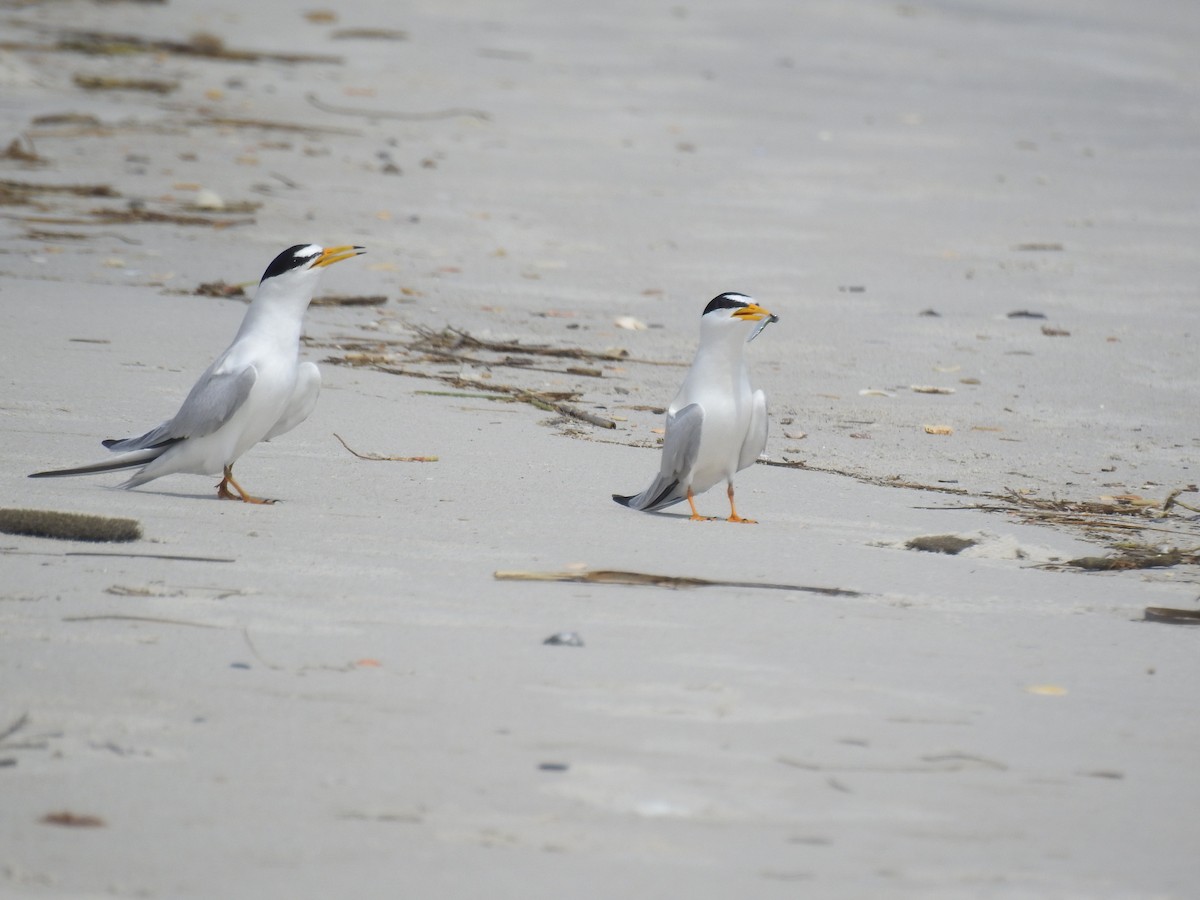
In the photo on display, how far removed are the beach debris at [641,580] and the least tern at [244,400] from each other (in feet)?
3.92

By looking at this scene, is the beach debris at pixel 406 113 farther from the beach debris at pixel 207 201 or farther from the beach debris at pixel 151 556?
the beach debris at pixel 151 556

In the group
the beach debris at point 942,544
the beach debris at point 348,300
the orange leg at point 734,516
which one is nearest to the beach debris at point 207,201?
the beach debris at point 348,300

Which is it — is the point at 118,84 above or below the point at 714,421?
above

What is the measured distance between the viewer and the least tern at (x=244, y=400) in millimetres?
4930

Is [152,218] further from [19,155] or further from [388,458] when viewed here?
[388,458]

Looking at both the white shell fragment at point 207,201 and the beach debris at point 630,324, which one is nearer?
the beach debris at point 630,324

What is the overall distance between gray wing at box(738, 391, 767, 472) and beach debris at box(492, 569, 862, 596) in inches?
49.0

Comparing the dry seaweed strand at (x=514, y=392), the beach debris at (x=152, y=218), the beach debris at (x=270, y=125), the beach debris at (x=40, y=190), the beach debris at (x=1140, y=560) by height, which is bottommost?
the dry seaweed strand at (x=514, y=392)

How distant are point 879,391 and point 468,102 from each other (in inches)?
282

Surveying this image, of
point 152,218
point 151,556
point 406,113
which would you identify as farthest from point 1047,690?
point 406,113

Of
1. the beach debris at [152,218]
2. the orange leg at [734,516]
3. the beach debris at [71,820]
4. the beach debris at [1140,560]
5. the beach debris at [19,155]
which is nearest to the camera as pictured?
the beach debris at [71,820]

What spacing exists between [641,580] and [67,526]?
1.46 m

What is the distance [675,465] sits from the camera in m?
5.11

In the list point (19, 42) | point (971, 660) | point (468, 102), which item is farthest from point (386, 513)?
point (19, 42)
